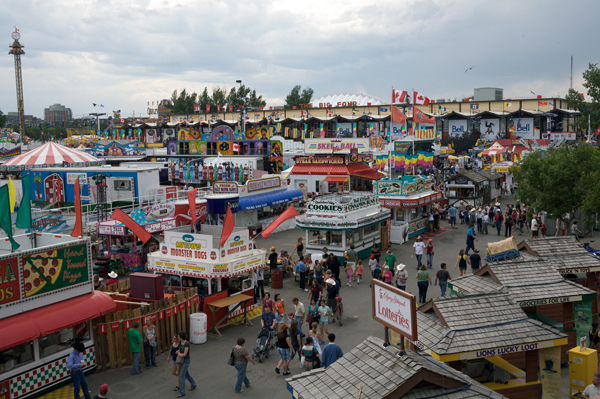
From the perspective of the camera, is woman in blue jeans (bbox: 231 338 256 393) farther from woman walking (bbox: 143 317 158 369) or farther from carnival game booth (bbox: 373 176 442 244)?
carnival game booth (bbox: 373 176 442 244)

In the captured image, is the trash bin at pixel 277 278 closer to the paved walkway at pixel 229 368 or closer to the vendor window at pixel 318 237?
the paved walkway at pixel 229 368

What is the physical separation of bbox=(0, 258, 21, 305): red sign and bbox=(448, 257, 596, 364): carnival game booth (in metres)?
9.25

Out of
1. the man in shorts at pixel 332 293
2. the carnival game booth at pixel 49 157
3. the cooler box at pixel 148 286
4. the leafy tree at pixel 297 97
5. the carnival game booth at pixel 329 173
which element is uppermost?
the leafy tree at pixel 297 97

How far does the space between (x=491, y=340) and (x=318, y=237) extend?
13973 millimetres

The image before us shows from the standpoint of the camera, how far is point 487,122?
268 ft

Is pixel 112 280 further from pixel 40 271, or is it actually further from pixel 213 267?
pixel 40 271

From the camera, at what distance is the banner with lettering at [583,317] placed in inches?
442

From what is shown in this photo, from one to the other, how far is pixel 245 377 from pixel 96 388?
323 centimetres

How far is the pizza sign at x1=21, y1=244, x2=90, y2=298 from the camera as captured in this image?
1066 cm

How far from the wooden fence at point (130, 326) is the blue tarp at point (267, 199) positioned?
14.9 meters

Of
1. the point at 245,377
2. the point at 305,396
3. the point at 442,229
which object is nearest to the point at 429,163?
the point at 442,229

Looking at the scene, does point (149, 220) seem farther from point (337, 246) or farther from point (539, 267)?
point (539, 267)

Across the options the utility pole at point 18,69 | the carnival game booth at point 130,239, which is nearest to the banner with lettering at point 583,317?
the carnival game booth at point 130,239

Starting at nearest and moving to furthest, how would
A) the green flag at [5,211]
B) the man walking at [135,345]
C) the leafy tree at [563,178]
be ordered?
the green flag at [5,211] < the man walking at [135,345] < the leafy tree at [563,178]
